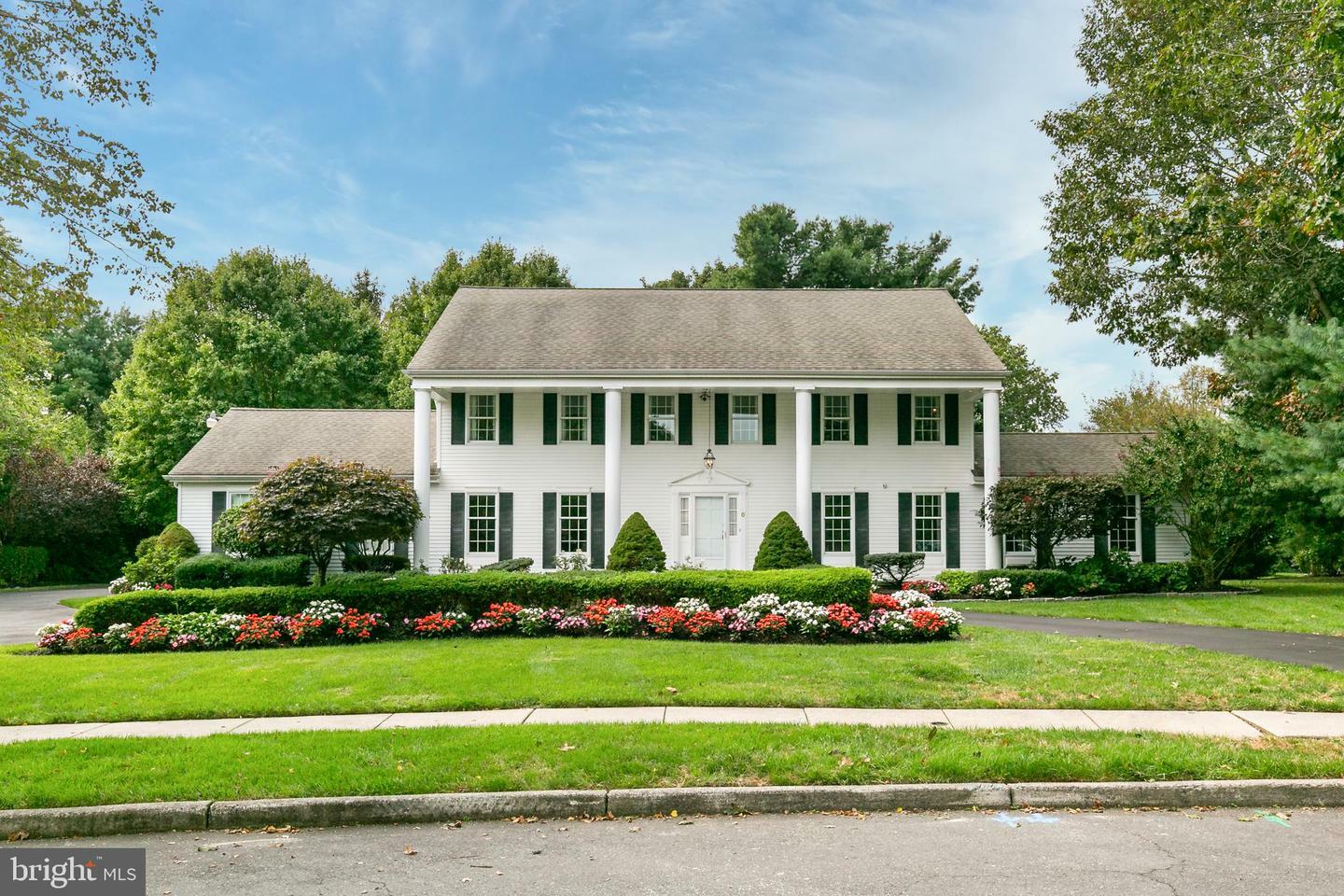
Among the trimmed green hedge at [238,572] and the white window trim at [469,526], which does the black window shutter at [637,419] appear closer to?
the white window trim at [469,526]

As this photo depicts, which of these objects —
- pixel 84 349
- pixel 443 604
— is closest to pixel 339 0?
pixel 443 604

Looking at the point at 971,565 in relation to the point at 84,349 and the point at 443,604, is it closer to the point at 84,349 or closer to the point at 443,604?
the point at 443,604

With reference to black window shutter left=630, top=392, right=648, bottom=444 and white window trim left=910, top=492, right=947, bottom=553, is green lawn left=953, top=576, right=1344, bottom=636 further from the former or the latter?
black window shutter left=630, top=392, right=648, bottom=444

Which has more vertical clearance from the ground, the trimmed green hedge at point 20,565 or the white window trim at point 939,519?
the white window trim at point 939,519

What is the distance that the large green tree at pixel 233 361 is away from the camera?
37062mm

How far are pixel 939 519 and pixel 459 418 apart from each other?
12882mm

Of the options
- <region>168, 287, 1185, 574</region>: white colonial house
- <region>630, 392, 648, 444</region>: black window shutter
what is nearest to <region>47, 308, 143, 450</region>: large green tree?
<region>168, 287, 1185, 574</region>: white colonial house

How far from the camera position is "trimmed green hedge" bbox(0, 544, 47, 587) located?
32.9m

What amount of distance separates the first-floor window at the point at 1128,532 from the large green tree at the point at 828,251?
21.5 meters

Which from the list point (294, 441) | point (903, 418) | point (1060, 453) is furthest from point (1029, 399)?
point (294, 441)

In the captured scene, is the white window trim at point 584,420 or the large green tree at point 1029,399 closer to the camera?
the white window trim at point 584,420

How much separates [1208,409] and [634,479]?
30821mm

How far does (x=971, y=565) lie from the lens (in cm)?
2508

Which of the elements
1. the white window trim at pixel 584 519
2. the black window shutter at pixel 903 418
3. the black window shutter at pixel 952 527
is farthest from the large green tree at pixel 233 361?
the black window shutter at pixel 952 527
